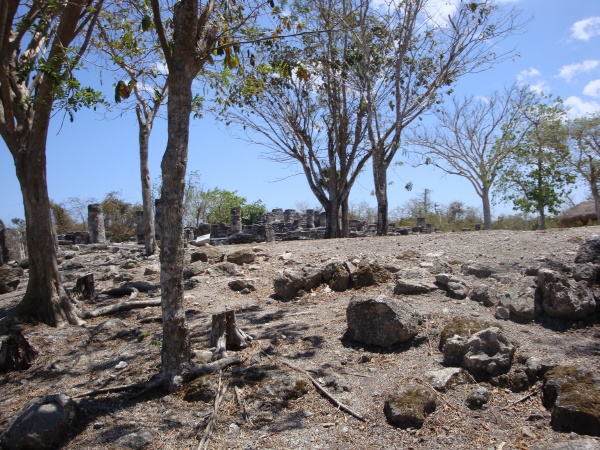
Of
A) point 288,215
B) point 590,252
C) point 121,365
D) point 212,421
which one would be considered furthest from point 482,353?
point 288,215

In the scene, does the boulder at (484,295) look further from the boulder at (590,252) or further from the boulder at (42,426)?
the boulder at (42,426)

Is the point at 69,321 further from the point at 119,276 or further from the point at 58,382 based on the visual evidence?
the point at 119,276

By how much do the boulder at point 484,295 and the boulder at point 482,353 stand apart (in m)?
1.20

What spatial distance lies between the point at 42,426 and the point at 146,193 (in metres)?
8.88

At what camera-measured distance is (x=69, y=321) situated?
20.8ft

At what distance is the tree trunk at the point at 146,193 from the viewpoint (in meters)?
11.7

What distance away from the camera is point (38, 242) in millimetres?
6344

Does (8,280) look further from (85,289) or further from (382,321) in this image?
(382,321)

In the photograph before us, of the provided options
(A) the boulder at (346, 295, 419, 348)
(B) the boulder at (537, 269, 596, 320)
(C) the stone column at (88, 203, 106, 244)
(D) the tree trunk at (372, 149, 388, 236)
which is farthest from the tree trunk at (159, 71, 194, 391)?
(C) the stone column at (88, 203, 106, 244)

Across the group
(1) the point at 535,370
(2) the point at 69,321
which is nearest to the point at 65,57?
(2) the point at 69,321

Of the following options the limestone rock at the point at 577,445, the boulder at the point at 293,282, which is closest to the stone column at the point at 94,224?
the boulder at the point at 293,282

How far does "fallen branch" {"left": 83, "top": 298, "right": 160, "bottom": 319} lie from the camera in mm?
6621

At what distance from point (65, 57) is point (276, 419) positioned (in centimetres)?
460

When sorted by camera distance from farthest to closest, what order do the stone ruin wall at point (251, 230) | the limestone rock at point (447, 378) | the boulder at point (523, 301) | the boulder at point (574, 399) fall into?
1. the stone ruin wall at point (251, 230)
2. the boulder at point (523, 301)
3. the limestone rock at point (447, 378)
4. the boulder at point (574, 399)
